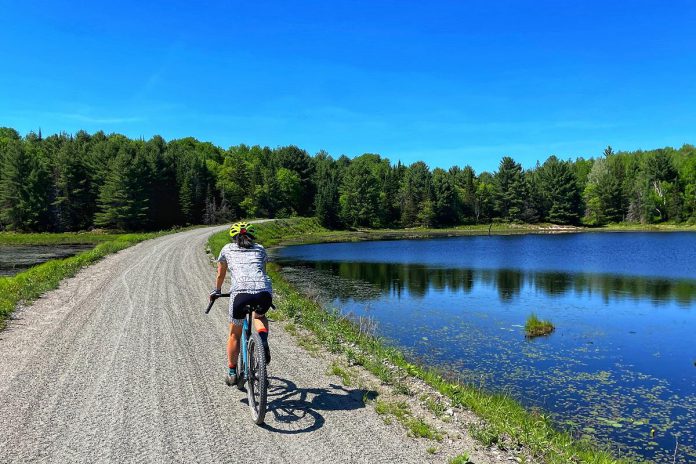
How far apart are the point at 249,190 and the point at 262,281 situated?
333 ft

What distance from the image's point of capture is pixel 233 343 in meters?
8.00

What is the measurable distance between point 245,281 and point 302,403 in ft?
7.89

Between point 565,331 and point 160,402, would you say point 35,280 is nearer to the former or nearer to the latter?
point 160,402

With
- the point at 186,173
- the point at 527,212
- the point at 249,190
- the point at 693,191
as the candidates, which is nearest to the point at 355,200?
the point at 249,190

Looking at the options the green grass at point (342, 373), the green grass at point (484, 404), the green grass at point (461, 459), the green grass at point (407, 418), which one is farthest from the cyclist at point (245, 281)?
the green grass at point (461, 459)

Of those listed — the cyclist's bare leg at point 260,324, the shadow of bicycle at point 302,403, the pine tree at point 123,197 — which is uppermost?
the pine tree at point 123,197

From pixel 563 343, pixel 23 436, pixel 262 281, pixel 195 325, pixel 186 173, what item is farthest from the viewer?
pixel 186 173

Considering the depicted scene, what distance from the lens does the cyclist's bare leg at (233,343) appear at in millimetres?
7848

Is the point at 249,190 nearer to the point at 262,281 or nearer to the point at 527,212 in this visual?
the point at 527,212

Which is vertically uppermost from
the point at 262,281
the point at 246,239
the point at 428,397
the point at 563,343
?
the point at 246,239

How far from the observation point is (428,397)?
8.83 meters

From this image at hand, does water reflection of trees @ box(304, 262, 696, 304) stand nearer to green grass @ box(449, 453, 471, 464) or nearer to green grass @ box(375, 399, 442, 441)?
green grass @ box(375, 399, 442, 441)

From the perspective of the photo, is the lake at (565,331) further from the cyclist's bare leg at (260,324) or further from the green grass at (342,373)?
the cyclist's bare leg at (260,324)

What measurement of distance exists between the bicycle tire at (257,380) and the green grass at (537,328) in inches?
510
